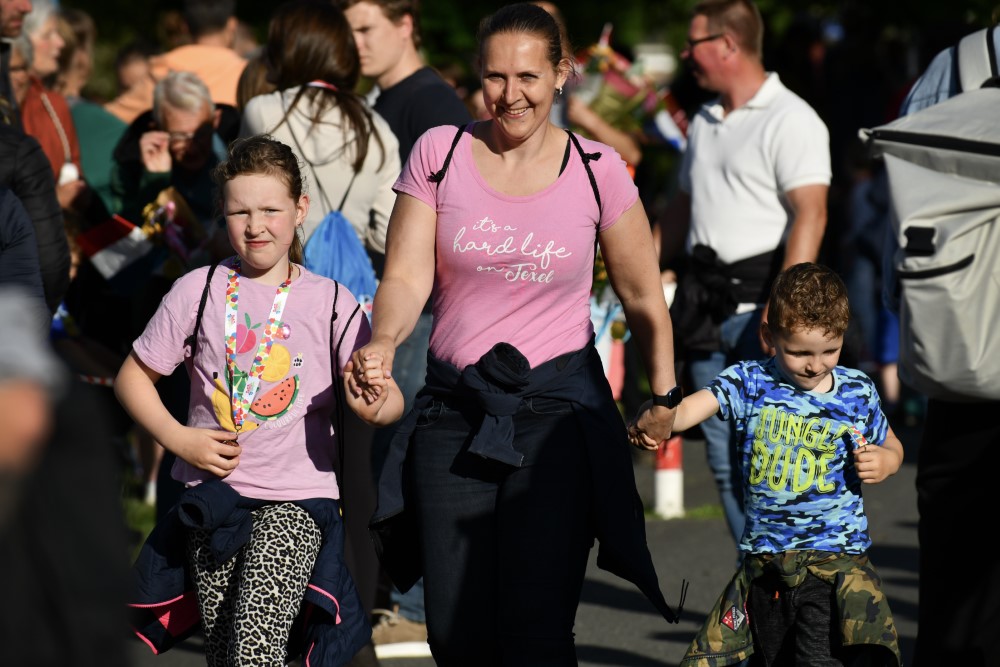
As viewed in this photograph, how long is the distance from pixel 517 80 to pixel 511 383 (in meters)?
0.82

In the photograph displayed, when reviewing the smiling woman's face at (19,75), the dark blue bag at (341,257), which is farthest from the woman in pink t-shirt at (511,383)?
the smiling woman's face at (19,75)

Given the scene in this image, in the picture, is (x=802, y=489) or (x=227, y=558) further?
(x=802, y=489)

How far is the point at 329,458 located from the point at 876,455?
159cm

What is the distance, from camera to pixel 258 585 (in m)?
4.16

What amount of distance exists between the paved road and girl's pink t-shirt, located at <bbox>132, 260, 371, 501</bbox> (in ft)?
5.19

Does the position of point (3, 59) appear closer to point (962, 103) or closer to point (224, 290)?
point (224, 290)

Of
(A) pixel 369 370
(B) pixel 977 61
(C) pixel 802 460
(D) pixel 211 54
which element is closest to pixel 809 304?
(C) pixel 802 460

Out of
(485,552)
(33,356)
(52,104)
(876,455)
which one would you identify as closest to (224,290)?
(485,552)

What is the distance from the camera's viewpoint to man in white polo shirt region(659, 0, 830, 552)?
19.2 feet

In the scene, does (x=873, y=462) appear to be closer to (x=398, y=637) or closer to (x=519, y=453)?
(x=519, y=453)

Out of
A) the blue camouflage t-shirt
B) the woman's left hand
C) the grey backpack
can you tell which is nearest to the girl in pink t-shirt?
the woman's left hand

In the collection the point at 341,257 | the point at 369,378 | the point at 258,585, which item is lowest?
the point at 258,585

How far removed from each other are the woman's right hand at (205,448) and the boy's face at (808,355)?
161 centimetres

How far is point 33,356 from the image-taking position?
196 cm
